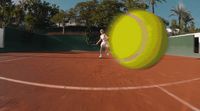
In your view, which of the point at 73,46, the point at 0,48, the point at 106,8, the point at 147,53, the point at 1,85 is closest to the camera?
the point at 1,85

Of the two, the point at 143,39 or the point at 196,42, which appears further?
the point at 196,42

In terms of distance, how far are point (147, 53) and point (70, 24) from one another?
184 ft

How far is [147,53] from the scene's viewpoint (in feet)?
22.8

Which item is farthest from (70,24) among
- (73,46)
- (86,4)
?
(73,46)

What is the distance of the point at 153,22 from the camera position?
23.7 ft

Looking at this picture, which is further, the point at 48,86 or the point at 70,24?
the point at 70,24

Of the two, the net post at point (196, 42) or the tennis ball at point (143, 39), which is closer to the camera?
the tennis ball at point (143, 39)

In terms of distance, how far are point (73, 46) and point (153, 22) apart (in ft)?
125

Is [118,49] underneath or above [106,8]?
underneath

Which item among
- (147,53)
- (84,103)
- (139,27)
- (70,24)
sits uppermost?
(70,24)

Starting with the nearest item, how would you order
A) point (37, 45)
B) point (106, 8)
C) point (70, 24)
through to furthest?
point (37, 45) < point (106, 8) < point (70, 24)

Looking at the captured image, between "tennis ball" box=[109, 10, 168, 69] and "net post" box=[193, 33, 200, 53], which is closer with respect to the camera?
"tennis ball" box=[109, 10, 168, 69]

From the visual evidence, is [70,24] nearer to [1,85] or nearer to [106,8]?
[106,8]

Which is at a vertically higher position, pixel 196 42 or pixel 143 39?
pixel 196 42
